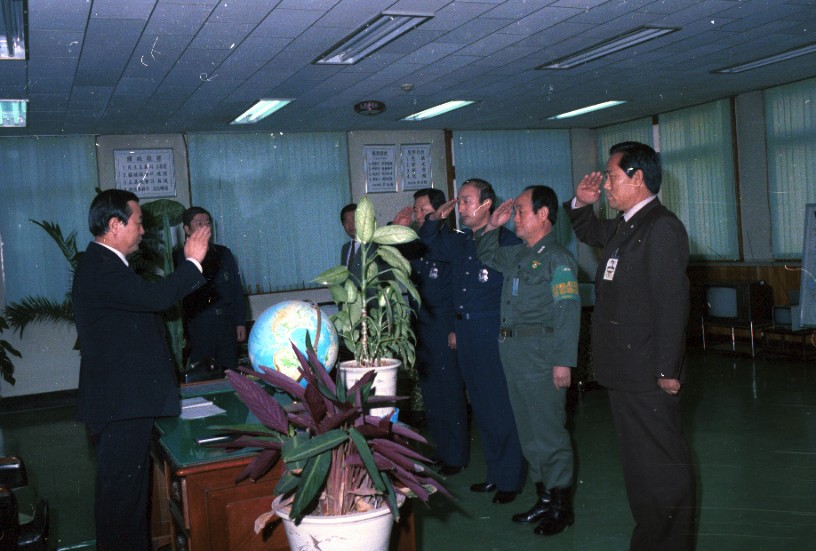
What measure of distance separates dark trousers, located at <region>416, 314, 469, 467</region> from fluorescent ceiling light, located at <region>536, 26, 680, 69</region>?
7.96 feet

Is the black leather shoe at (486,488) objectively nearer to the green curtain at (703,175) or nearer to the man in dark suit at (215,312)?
the man in dark suit at (215,312)

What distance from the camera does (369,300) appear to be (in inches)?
86.2

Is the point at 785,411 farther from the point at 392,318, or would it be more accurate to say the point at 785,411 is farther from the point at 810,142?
the point at 392,318

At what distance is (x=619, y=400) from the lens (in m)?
2.73

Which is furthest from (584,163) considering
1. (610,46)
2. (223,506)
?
(223,506)

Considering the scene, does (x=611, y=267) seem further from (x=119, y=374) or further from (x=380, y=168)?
(x=380, y=168)

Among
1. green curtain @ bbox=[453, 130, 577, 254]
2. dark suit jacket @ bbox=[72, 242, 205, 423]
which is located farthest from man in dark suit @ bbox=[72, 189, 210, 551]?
green curtain @ bbox=[453, 130, 577, 254]

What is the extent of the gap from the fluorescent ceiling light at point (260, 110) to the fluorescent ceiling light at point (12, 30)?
2367 mm

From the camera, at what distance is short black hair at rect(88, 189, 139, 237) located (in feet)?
8.66

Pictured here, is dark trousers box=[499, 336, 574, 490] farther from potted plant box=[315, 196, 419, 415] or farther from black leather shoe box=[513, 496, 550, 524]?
potted plant box=[315, 196, 419, 415]

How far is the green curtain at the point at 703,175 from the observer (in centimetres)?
818

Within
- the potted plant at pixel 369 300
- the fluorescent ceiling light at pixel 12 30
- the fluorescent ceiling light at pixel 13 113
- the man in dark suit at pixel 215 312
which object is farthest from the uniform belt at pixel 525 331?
the fluorescent ceiling light at pixel 13 113

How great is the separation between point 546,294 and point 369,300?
1501mm

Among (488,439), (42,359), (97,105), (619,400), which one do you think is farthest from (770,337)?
(42,359)
